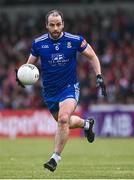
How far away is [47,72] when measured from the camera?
14.2m

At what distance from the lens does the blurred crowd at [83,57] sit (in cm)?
3050

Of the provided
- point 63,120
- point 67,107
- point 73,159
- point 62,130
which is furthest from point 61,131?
point 73,159

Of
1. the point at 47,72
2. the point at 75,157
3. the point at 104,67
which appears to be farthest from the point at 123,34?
the point at 47,72

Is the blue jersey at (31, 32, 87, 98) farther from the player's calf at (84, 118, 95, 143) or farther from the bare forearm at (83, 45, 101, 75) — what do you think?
the player's calf at (84, 118, 95, 143)

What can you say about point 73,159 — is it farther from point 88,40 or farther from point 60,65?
point 88,40

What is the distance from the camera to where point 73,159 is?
1830 cm

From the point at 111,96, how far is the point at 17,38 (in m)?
6.36

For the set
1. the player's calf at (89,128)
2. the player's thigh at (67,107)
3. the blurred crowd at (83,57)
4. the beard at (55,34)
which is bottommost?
the blurred crowd at (83,57)

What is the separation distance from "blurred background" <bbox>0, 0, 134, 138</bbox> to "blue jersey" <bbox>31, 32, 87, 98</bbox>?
1449 centimetres

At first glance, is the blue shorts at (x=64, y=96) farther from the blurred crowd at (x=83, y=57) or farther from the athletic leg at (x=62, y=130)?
the blurred crowd at (x=83, y=57)

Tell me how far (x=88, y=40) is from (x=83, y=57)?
1.71m

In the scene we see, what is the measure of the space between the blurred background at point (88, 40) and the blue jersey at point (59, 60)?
14.5 meters

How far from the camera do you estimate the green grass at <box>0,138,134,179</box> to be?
1344 cm

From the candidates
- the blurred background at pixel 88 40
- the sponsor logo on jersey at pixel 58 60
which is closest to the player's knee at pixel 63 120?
the sponsor logo on jersey at pixel 58 60
